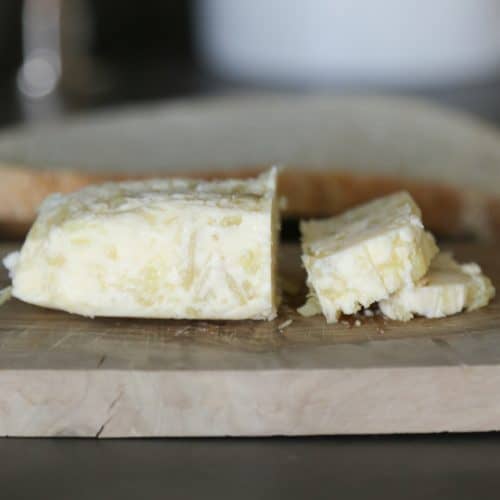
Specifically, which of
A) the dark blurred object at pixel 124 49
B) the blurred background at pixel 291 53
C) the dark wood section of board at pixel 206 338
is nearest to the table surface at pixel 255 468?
the dark wood section of board at pixel 206 338

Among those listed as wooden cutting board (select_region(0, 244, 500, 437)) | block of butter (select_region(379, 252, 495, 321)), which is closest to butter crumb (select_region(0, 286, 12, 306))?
wooden cutting board (select_region(0, 244, 500, 437))

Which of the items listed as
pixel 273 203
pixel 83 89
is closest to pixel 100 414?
pixel 273 203

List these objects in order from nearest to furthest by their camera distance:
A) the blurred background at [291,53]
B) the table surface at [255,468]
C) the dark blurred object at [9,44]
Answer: the table surface at [255,468] < the blurred background at [291,53] < the dark blurred object at [9,44]

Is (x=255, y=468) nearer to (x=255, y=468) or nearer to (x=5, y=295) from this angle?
(x=255, y=468)

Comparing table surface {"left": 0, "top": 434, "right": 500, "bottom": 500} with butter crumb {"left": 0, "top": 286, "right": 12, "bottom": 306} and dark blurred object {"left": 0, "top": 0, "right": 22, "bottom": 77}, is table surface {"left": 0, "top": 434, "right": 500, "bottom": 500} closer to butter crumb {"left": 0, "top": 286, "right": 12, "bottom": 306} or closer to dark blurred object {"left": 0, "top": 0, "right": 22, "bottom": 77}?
butter crumb {"left": 0, "top": 286, "right": 12, "bottom": 306}

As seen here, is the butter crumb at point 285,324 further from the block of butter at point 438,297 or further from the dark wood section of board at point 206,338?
the block of butter at point 438,297

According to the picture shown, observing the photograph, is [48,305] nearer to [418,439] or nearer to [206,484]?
[206,484]

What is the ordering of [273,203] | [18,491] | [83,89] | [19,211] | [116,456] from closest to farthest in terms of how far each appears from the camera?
1. [18,491]
2. [116,456]
3. [273,203]
4. [19,211]
5. [83,89]
